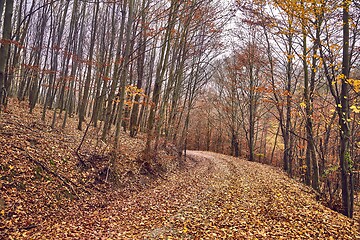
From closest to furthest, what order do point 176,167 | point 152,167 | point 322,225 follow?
1. point 322,225
2. point 152,167
3. point 176,167

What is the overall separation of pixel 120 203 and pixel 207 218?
2804 mm

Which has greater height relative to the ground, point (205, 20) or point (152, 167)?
point (205, 20)

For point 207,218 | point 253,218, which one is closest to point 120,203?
point 207,218

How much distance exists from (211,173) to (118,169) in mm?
5265

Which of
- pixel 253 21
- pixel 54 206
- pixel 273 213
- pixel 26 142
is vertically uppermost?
pixel 253 21

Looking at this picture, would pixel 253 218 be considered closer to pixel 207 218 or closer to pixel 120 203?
pixel 207 218

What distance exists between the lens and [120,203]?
7.48 meters

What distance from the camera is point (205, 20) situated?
612 inches

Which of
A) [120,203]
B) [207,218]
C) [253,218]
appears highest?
[253,218]

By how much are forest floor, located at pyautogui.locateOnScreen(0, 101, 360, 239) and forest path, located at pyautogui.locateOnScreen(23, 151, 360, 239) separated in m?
0.02

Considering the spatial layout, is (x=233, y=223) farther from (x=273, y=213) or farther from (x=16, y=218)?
(x=16, y=218)

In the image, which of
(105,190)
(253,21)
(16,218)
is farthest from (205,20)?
(16,218)

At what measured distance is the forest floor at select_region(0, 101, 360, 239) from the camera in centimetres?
540

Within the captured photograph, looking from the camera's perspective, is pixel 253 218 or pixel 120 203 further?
pixel 120 203
